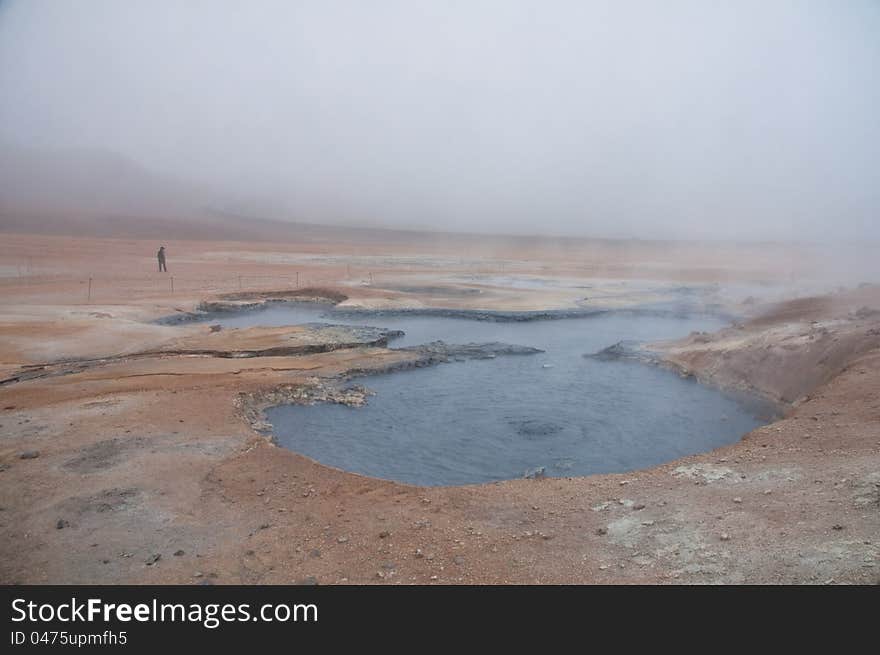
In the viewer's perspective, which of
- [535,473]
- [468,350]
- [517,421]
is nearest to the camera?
[535,473]

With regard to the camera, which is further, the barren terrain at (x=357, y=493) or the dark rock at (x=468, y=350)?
the dark rock at (x=468, y=350)

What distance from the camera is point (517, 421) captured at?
10.1 metres

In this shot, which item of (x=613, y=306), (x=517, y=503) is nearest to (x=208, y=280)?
(x=613, y=306)

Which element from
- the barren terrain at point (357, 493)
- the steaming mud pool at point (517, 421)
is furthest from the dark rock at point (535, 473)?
the barren terrain at point (357, 493)

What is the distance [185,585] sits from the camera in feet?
15.0

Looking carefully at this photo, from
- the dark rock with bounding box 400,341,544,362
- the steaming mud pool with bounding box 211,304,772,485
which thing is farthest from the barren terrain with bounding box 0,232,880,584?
the dark rock with bounding box 400,341,544,362

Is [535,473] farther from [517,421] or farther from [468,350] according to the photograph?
[468,350]

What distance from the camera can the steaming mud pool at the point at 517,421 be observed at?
8.34 meters

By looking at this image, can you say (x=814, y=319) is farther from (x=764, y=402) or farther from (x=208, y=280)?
(x=208, y=280)

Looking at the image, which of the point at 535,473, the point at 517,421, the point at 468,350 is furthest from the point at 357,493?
the point at 468,350

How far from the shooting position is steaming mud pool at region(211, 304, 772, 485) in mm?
8336

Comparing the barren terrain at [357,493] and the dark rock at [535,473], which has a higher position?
the barren terrain at [357,493]

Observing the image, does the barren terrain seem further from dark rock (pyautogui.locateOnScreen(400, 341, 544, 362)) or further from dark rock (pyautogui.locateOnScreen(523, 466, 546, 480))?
dark rock (pyautogui.locateOnScreen(400, 341, 544, 362))

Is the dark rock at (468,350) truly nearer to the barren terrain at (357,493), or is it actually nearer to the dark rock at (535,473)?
the barren terrain at (357,493)
